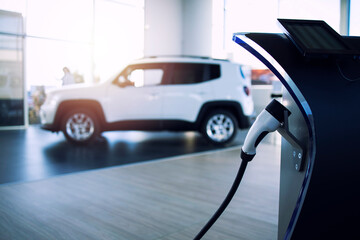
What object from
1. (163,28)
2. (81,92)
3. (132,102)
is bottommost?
(132,102)

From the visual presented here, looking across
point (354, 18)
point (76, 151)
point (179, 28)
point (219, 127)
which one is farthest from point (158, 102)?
point (179, 28)

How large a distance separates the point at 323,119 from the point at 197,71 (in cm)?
511

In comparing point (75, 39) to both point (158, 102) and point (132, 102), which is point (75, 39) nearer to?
point (132, 102)

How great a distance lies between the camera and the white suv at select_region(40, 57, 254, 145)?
5930 mm

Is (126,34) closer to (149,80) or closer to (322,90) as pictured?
(149,80)

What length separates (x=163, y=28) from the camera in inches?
436

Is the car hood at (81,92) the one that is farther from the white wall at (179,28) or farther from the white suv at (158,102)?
the white wall at (179,28)

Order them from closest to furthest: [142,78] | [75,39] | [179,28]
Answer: [142,78] → [75,39] → [179,28]

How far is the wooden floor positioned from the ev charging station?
3.55ft

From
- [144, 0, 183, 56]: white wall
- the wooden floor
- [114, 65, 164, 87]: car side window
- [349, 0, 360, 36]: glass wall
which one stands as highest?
[144, 0, 183, 56]: white wall

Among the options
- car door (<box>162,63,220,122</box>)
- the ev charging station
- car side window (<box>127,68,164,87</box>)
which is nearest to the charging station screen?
the ev charging station

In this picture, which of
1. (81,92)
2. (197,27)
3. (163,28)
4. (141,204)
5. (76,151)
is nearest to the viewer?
(141,204)

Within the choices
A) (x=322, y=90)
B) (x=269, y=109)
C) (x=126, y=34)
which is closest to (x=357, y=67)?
(x=322, y=90)

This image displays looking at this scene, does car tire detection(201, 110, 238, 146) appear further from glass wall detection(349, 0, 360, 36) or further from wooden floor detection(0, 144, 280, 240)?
glass wall detection(349, 0, 360, 36)
